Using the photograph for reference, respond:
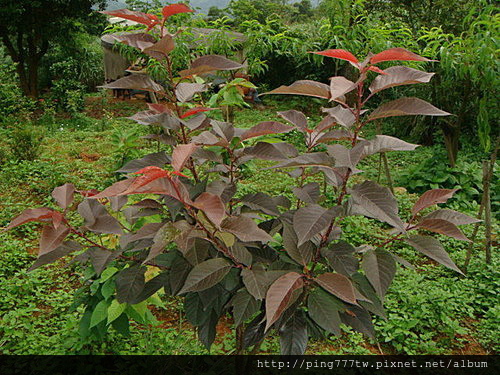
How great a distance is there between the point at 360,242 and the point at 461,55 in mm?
1585

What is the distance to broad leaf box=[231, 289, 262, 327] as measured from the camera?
1.06 meters

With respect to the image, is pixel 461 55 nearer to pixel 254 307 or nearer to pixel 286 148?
pixel 286 148

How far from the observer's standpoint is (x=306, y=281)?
43.1 inches

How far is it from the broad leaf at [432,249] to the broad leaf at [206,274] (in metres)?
0.51

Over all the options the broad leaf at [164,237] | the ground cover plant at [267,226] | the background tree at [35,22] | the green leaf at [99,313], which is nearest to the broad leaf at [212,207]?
the ground cover plant at [267,226]

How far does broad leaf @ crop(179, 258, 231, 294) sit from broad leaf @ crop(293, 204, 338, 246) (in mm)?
228

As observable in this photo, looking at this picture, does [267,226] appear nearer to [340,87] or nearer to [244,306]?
[244,306]

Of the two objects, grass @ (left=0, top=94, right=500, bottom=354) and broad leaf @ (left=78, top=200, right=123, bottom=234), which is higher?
broad leaf @ (left=78, top=200, right=123, bottom=234)

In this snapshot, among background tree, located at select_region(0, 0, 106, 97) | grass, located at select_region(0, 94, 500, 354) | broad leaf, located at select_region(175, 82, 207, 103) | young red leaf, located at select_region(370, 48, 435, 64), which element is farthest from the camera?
background tree, located at select_region(0, 0, 106, 97)

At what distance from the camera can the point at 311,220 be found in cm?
99

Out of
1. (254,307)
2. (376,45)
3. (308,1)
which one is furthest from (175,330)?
(308,1)

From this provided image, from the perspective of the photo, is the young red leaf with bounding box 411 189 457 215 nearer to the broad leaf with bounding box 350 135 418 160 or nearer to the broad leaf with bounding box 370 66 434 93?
the broad leaf with bounding box 350 135 418 160

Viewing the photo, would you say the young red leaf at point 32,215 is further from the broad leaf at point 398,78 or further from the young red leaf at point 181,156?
the broad leaf at point 398,78

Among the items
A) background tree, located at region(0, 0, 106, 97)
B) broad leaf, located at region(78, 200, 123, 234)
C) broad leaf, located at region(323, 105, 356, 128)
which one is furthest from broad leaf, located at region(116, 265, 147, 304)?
background tree, located at region(0, 0, 106, 97)
